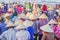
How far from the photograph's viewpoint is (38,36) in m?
8.35

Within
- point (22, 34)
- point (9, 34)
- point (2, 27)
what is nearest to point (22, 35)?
point (22, 34)

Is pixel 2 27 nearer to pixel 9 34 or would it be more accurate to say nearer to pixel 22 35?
pixel 9 34

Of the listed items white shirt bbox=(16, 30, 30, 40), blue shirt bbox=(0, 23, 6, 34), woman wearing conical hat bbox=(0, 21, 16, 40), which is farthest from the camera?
blue shirt bbox=(0, 23, 6, 34)

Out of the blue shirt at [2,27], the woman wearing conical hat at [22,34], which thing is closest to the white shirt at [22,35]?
the woman wearing conical hat at [22,34]

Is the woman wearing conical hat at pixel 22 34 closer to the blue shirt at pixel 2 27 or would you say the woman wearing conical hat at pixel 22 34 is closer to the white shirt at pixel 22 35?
the white shirt at pixel 22 35

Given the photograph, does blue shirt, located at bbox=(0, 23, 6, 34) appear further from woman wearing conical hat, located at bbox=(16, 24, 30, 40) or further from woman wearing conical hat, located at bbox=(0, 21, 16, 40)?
woman wearing conical hat, located at bbox=(16, 24, 30, 40)

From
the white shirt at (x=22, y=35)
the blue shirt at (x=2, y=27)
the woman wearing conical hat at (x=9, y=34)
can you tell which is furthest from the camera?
the blue shirt at (x=2, y=27)

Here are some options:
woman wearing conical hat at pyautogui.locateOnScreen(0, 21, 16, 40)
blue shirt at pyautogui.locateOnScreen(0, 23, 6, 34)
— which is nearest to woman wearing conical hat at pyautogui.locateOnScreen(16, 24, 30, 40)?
woman wearing conical hat at pyautogui.locateOnScreen(0, 21, 16, 40)

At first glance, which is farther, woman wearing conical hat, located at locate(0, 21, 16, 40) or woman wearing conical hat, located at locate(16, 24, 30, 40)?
woman wearing conical hat, located at locate(0, 21, 16, 40)

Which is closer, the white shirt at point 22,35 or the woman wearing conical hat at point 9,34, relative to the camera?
the white shirt at point 22,35

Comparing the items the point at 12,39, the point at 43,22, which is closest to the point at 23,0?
the point at 43,22

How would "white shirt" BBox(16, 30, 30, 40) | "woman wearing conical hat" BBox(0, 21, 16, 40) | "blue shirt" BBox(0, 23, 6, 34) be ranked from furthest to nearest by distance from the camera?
"blue shirt" BBox(0, 23, 6, 34), "woman wearing conical hat" BBox(0, 21, 16, 40), "white shirt" BBox(16, 30, 30, 40)

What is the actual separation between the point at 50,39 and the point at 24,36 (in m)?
0.80

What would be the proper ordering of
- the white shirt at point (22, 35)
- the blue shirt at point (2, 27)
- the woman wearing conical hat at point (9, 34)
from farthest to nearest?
the blue shirt at point (2, 27), the woman wearing conical hat at point (9, 34), the white shirt at point (22, 35)
